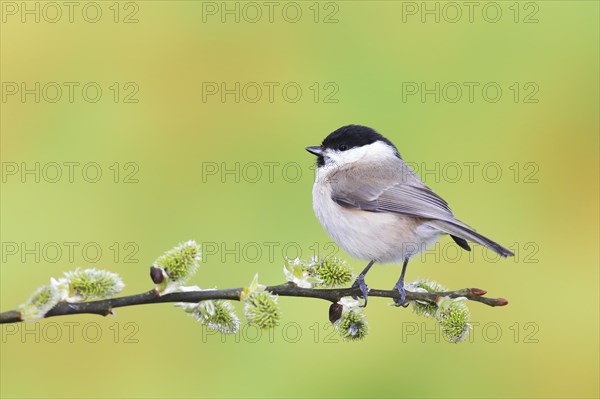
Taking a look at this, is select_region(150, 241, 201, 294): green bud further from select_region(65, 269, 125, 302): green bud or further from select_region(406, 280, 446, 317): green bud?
select_region(406, 280, 446, 317): green bud

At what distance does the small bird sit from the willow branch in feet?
2.10

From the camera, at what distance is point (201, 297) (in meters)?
1.41

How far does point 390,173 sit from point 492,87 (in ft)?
6.44

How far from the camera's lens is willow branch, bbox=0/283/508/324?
1.33m

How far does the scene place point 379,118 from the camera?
4230 mm

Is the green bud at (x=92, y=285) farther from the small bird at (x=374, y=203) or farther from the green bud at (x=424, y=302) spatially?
the small bird at (x=374, y=203)

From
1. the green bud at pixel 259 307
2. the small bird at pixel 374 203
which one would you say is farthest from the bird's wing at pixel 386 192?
the green bud at pixel 259 307

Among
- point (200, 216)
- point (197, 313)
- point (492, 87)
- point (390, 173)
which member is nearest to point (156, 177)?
point (200, 216)

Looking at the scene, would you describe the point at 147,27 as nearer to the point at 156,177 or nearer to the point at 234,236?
the point at 156,177

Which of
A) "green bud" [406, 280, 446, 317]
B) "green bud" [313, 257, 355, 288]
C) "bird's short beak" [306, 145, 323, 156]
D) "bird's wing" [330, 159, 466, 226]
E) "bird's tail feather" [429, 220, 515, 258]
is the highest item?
"bird's short beak" [306, 145, 323, 156]

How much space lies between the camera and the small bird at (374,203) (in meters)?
2.54

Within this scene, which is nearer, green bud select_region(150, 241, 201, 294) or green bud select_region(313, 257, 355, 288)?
green bud select_region(150, 241, 201, 294)

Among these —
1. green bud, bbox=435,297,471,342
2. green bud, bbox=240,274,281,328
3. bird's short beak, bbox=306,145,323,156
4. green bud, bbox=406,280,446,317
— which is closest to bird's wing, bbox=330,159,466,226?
bird's short beak, bbox=306,145,323,156

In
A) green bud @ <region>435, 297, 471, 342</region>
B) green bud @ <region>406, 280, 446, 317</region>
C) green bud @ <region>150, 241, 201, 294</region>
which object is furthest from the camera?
green bud @ <region>406, 280, 446, 317</region>
